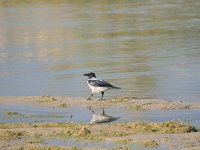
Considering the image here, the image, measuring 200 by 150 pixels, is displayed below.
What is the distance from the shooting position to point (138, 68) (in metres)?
26.5

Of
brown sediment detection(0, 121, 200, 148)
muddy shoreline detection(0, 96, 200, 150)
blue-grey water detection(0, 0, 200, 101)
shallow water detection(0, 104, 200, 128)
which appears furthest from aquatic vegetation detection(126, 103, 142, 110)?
brown sediment detection(0, 121, 200, 148)

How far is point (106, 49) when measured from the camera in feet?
111

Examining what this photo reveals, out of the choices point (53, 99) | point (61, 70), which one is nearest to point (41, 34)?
point (61, 70)

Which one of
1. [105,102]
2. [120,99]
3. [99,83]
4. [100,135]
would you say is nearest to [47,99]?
[99,83]

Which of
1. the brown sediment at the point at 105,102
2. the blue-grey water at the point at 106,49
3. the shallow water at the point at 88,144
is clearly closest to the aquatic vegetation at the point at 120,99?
the brown sediment at the point at 105,102

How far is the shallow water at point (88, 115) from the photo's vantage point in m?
16.1

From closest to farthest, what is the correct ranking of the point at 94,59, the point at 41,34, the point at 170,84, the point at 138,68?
the point at 170,84, the point at 138,68, the point at 94,59, the point at 41,34

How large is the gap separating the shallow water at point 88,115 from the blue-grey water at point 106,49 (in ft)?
8.57

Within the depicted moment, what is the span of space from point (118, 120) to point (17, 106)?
3959 millimetres

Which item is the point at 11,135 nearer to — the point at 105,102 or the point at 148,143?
the point at 148,143

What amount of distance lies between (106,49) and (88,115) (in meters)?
17.2

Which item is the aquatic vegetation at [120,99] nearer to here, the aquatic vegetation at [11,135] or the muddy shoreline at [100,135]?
the muddy shoreline at [100,135]

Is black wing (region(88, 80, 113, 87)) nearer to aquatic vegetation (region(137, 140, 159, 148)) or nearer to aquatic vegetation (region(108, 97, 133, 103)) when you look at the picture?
aquatic vegetation (region(108, 97, 133, 103))

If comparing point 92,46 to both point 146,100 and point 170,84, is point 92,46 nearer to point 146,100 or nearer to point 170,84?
point 170,84
